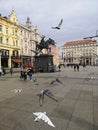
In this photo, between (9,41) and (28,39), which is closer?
(9,41)

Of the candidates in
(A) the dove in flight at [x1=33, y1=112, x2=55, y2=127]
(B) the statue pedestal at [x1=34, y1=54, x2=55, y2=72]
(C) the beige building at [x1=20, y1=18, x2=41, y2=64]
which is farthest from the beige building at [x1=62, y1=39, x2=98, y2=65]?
(A) the dove in flight at [x1=33, y1=112, x2=55, y2=127]

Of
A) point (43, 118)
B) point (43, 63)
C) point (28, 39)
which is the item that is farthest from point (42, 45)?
point (43, 118)

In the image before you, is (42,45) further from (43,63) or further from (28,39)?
(28,39)

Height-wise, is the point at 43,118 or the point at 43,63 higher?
the point at 43,63

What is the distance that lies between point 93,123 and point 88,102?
115 inches

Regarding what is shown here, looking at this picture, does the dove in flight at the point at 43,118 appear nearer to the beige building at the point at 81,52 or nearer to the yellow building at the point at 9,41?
the yellow building at the point at 9,41

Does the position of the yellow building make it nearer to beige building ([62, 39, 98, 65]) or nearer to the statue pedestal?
the statue pedestal

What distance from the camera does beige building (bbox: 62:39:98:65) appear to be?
148125 mm

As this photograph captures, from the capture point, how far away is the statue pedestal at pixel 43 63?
111 ft

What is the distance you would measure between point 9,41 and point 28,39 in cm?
1418

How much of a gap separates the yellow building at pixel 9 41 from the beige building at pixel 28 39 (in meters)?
4.12

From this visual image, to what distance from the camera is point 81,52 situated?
509 feet

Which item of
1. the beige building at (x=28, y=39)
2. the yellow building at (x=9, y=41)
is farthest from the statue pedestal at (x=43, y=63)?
the beige building at (x=28, y=39)

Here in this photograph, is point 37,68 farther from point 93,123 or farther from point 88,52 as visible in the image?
point 88,52
